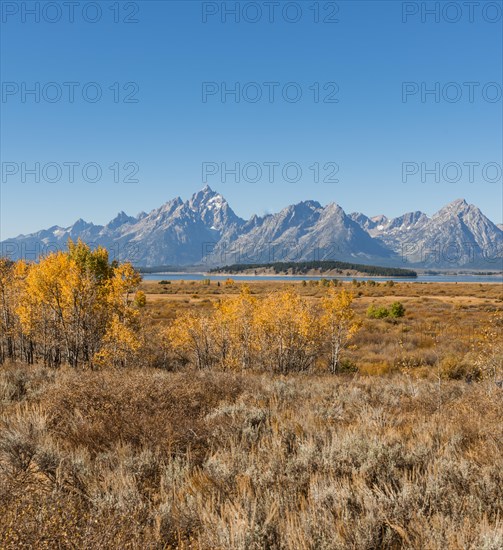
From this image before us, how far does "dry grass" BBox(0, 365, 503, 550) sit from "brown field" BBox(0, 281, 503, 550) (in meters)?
Answer: 0.02

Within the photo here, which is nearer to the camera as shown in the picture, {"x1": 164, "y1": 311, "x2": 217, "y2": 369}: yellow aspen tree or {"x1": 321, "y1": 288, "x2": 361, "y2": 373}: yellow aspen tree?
{"x1": 321, "y1": 288, "x2": 361, "y2": 373}: yellow aspen tree

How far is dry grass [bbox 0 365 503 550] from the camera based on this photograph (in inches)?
120

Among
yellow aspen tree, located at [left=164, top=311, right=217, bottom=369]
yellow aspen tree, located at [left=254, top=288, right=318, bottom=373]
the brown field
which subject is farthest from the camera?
yellow aspen tree, located at [left=164, top=311, right=217, bottom=369]

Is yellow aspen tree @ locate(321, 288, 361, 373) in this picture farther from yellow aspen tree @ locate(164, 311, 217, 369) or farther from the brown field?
the brown field

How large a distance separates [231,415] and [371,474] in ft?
8.95

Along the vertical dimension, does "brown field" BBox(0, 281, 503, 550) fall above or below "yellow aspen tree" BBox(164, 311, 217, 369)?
above

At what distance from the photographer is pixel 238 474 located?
429 centimetres

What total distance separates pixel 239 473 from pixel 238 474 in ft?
0.05

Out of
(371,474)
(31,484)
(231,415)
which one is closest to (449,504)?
(371,474)

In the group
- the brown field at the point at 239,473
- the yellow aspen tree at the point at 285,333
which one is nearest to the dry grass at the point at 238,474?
the brown field at the point at 239,473

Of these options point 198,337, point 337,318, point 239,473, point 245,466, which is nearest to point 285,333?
point 337,318

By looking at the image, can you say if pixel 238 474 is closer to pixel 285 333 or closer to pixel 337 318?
pixel 285 333

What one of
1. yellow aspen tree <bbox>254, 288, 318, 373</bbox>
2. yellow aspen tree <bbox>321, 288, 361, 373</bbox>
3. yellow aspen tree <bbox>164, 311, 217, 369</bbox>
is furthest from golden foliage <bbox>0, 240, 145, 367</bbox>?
yellow aspen tree <bbox>321, 288, 361, 373</bbox>

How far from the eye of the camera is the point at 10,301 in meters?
21.8
